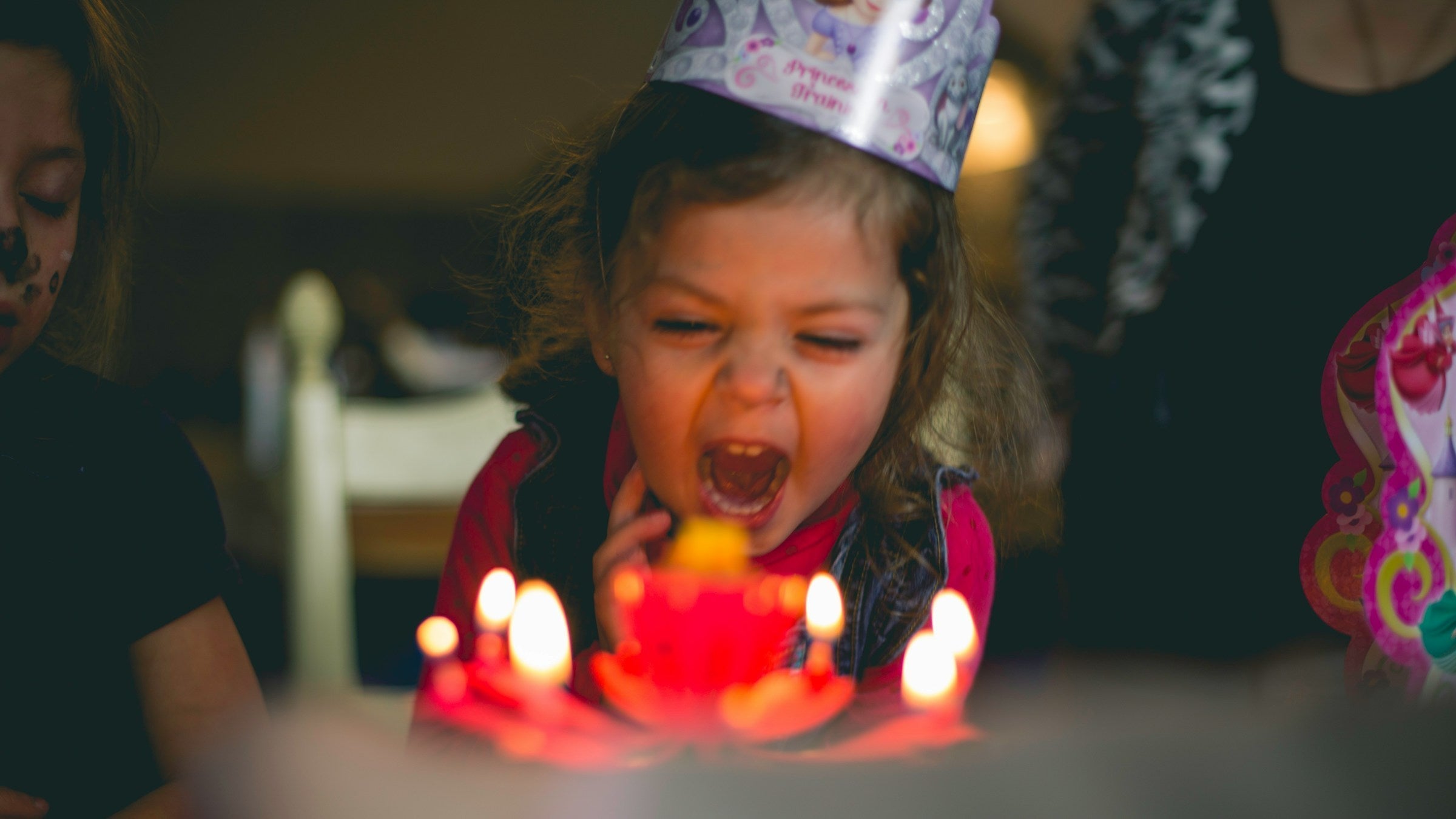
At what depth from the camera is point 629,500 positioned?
563 mm

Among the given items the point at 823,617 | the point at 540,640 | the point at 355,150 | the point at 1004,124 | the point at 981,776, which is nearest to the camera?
the point at 981,776

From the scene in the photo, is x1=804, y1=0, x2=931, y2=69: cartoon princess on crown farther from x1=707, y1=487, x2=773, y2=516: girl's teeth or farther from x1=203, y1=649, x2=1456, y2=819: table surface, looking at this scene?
x1=203, y1=649, x2=1456, y2=819: table surface

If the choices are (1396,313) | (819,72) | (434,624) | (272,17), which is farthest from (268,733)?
(272,17)

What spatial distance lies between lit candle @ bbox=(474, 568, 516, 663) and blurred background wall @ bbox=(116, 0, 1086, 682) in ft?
4.70

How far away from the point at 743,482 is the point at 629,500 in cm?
8

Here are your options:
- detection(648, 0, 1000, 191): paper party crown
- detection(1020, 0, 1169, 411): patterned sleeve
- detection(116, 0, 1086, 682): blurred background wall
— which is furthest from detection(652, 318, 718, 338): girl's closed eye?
detection(116, 0, 1086, 682): blurred background wall

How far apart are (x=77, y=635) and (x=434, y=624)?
255mm

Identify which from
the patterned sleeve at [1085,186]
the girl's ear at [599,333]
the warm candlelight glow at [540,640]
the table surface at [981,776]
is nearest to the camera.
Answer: the table surface at [981,776]

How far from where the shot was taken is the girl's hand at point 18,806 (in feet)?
1.34

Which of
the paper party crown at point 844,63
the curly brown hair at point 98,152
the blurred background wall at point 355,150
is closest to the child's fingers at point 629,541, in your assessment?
the paper party crown at point 844,63

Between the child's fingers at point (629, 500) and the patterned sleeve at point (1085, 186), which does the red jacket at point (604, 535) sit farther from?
the patterned sleeve at point (1085, 186)

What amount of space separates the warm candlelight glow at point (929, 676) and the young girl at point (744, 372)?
5.6 inches

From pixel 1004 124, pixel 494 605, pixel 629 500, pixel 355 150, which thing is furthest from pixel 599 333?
pixel 355 150

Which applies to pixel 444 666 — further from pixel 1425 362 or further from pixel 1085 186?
pixel 1085 186
